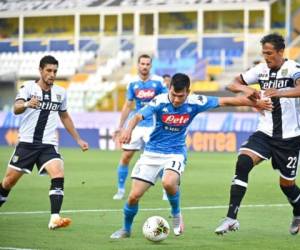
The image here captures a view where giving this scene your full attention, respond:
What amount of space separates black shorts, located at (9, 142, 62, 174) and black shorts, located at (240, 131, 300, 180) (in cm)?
257

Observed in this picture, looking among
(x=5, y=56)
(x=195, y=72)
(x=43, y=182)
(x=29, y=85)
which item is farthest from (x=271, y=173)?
(x=5, y=56)

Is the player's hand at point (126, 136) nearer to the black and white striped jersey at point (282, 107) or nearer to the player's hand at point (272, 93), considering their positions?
the player's hand at point (272, 93)

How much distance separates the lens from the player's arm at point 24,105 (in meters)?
12.0

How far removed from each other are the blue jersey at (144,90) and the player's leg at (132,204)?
5.67 metres

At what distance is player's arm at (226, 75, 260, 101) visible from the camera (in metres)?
11.1

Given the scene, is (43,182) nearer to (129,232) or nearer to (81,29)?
(129,232)

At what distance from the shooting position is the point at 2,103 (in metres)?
41.4

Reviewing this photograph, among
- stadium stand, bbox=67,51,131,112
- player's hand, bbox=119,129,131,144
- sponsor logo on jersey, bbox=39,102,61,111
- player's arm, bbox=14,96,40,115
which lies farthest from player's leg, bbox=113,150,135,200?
stadium stand, bbox=67,51,131,112

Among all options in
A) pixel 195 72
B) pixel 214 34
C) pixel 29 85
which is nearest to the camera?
pixel 29 85

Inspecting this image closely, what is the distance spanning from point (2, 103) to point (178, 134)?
100 ft

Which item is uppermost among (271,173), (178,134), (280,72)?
(280,72)

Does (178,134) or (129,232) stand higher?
(178,134)

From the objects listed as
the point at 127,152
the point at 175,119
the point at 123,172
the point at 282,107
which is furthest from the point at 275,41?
the point at 123,172

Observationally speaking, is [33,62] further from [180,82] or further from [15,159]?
[180,82]
